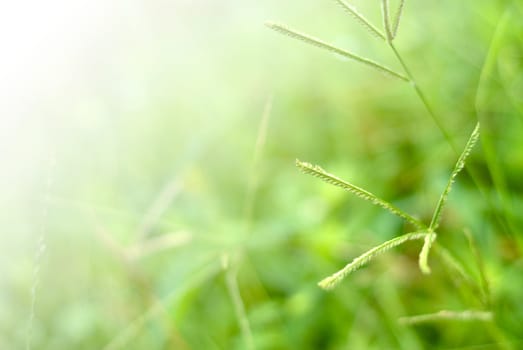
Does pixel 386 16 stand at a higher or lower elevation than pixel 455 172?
higher

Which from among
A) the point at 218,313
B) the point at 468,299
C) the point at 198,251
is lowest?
the point at 218,313

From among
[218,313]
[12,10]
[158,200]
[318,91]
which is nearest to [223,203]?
[158,200]

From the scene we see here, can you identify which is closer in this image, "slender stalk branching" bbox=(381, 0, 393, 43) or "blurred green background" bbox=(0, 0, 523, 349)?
"slender stalk branching" bbox=(381, 0, 393, 43)

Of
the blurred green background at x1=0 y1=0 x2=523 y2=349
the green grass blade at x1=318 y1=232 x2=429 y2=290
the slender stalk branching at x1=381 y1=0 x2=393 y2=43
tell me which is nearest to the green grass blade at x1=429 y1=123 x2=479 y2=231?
the green grass blade at x1=318 y1=232 x2=429 y2=290

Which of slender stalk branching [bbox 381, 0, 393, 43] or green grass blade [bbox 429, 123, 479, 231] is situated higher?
slender stalk branching [bbox 381, 0, 393, 43]

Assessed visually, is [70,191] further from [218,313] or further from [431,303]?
[431,303]

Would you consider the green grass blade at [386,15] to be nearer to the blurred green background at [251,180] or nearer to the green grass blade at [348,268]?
the green grass blade at [348,268]

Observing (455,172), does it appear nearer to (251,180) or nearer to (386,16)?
(386,16)

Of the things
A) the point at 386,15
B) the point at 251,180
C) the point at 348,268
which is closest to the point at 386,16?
the point at 386,15

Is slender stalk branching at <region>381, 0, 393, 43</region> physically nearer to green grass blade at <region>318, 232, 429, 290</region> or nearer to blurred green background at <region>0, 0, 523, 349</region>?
green grass blade at <region>318, 232, 429, 290</region>
